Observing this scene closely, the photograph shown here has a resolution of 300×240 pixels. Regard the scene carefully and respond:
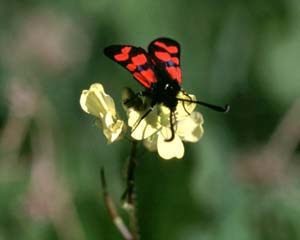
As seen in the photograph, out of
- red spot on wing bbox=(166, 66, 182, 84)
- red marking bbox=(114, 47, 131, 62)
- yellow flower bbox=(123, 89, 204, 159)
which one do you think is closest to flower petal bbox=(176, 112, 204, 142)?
yellow flower bbox=(123, 89, 204, 159)

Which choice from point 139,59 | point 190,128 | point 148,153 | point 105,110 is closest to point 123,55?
point 139,59

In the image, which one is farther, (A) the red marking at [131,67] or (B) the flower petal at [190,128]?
(B) the flower petal at [190,128]

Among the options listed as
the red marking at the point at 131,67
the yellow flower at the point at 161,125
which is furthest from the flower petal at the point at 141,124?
the red marking at the point at 131,67

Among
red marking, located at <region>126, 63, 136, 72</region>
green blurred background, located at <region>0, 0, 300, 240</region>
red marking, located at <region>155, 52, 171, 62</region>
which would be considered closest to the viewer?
red marking, located at <region>126, 63, 136, 72</region>

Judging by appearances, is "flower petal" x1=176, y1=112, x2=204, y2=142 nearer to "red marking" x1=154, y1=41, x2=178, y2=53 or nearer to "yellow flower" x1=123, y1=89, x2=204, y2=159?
"yellow flower" x1=123, y1=89, x2=204, y2=159

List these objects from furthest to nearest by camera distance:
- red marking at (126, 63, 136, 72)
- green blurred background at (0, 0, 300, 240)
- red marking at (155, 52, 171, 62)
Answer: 1. green blurred background at (0, 0, 300, 240)
2. red marking at (155, 52, 171, 62)
3. red marking at (126, 63, 136, 72)

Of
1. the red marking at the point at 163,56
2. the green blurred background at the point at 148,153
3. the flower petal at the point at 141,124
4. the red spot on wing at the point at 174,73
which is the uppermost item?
the red marking at the point at 163,56

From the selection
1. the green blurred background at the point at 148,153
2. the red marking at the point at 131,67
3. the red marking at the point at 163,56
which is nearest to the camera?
the red marking at the point at 131,67

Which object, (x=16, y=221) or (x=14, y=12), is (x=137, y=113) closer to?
(x=16, y=221)

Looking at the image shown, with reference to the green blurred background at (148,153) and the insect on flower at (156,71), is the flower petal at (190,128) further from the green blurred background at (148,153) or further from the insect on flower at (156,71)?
the green blurred background at (148,153)
